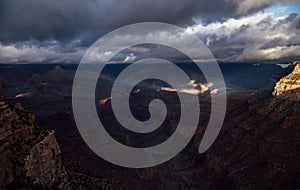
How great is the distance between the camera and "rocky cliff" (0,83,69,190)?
1487 inches

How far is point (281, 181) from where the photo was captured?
296ft

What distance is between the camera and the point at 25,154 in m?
39.2

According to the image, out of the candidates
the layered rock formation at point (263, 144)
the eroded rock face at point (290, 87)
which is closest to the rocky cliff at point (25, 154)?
the layered rock formation at point (263, 144)

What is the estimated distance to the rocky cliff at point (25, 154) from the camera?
37781 mm

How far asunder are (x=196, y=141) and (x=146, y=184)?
5621 cm

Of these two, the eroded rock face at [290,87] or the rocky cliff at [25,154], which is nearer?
the rocky cliff at [25,154]

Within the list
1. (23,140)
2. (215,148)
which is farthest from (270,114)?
(23,140)

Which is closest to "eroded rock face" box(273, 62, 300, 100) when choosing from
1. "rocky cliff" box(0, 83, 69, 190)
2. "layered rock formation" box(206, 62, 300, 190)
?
"layered rock formation" box(206, 62, 300, 190)

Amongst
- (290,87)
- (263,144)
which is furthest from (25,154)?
(290,87)

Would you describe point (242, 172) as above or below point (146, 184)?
above

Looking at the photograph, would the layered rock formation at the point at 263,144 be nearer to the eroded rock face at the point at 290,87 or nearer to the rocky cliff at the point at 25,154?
the eroded rock face at the point at 290,87

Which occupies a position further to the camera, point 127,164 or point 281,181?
point 127,164

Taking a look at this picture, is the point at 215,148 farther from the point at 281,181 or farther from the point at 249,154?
the point at 281,181

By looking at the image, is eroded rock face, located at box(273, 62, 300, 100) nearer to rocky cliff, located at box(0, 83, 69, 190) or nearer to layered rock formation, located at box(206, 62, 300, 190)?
A: layered rock formation, located at box(206, 62, 300, 190)
